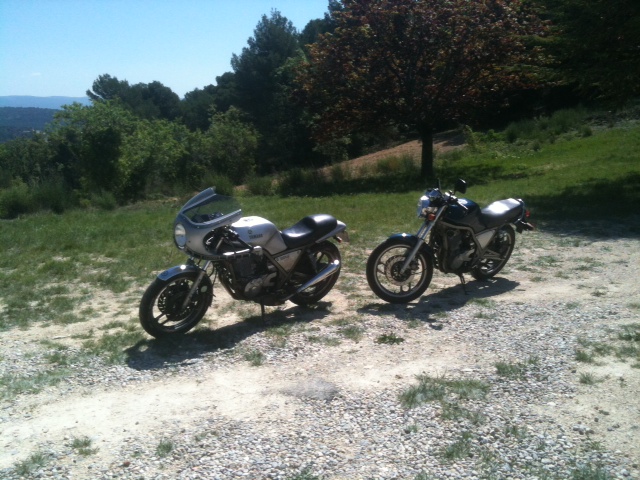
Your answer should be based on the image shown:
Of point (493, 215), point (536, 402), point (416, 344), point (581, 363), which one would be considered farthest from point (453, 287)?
point (536, 402)

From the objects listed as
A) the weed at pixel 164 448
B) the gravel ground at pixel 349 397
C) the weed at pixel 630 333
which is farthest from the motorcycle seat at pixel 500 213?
the weed at pixel 164 448

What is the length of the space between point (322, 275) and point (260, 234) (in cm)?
88

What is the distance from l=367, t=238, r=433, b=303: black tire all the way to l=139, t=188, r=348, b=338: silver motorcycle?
43 centimetres

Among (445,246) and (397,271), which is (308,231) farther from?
(445,246)

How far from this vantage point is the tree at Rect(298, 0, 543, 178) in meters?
18.1

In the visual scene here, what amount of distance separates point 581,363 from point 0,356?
16.6 ft

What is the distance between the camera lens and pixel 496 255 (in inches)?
313

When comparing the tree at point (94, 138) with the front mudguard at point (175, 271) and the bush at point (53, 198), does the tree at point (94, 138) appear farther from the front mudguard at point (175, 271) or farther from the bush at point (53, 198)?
the front mudguard at point (175, 271)

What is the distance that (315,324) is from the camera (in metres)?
6.62

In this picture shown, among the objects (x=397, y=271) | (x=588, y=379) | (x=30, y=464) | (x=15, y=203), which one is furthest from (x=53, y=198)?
(x=588, y=379)

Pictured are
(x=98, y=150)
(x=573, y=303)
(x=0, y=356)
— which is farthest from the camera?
(x=98, y=150)

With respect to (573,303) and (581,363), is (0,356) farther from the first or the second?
(573,303)

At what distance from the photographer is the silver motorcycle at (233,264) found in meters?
6.17

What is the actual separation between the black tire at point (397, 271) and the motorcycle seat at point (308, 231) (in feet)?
1.92
